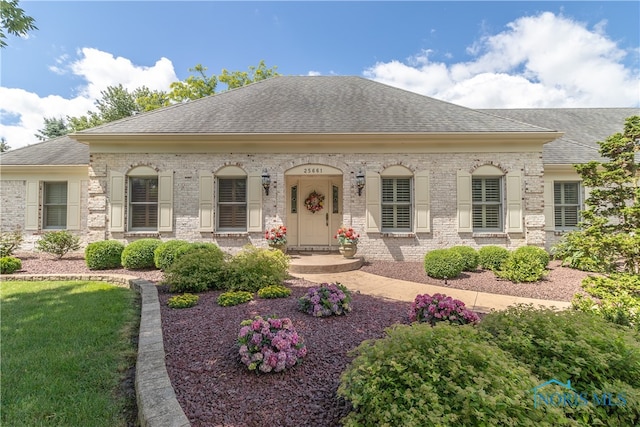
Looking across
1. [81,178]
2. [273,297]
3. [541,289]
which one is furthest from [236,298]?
[81,178]

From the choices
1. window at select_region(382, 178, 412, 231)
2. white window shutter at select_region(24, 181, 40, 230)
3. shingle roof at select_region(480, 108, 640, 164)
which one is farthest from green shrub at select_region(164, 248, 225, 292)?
shingle roof at select_region(480, 108, 640, 164)

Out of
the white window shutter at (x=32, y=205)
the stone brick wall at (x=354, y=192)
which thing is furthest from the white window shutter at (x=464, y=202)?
the white window shutter at (x=32, y=205)

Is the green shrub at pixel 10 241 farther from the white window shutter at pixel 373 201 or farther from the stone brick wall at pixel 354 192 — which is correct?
the white window shutter at pixel 373 201

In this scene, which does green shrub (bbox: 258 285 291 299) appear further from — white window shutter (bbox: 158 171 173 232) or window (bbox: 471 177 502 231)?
window (bbox: 471 177 502 231)

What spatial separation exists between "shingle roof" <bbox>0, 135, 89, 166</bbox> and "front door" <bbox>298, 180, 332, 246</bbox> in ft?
24.7

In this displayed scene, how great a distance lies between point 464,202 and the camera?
841cm

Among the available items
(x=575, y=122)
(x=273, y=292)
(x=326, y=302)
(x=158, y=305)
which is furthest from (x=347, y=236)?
(x=575, y=122)

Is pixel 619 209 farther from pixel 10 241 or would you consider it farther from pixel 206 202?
pixel 10 241

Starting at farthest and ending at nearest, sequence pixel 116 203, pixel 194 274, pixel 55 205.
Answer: pixel 55 205 < pixel 116 203 < pixel 194 274

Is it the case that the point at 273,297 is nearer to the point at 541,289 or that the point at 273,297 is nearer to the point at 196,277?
the point at 196,277

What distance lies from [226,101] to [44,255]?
7.96m

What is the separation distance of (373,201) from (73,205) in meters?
10.1

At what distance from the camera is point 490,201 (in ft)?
28.1

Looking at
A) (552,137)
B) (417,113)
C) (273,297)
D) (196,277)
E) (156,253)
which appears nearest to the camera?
(273,297)
